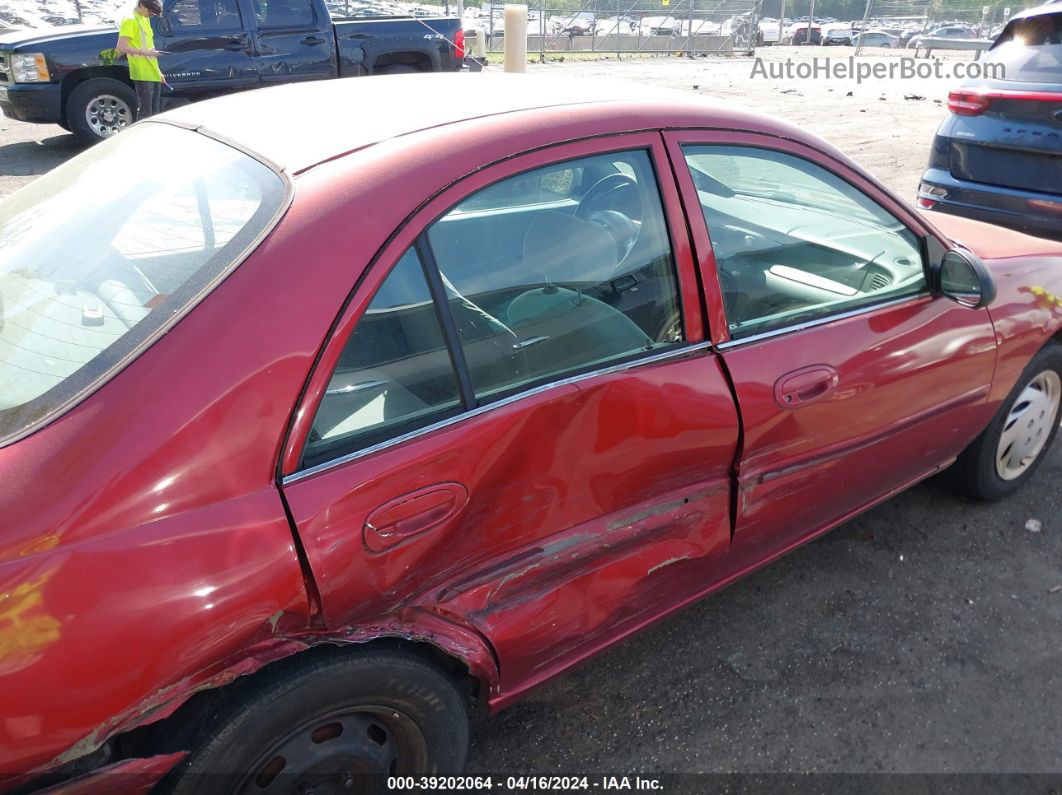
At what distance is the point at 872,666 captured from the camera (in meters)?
2.63

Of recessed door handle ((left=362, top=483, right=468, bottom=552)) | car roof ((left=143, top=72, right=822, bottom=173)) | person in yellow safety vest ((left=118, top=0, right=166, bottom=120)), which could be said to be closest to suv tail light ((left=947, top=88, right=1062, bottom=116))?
car roof ((left=143, top=72, right=822, bottom=173))

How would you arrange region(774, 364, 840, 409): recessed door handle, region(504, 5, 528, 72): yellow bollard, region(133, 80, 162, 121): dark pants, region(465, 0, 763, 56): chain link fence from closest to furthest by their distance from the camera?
region(774, 364, 840, 409): recessed door handle → region(133, 80, 162, 121): dark pants → region(504, 5, 528, 72): yellow bollard → region(465, 0, 763, 56): chain link fence

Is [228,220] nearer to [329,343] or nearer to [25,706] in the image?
[329,343]

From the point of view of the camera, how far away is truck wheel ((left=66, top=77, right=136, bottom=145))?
9055mm

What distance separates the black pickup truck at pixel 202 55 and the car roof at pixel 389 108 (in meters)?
6.92

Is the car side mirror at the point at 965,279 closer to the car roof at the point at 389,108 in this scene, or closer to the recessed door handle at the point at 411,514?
the car roof at the point at 389,108

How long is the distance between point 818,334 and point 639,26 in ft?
87.8

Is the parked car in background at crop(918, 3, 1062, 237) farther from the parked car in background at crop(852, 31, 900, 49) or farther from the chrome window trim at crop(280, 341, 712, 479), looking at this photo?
the parked car in background at crop(852, 31, 900, 49)

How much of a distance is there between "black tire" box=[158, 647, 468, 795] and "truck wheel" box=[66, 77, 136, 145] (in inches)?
354

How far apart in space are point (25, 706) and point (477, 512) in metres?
0.88

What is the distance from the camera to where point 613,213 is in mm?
2219

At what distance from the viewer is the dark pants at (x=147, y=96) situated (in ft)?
29.0

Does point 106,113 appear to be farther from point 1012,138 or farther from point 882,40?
point 882,40

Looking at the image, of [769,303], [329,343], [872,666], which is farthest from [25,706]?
[872,666]
